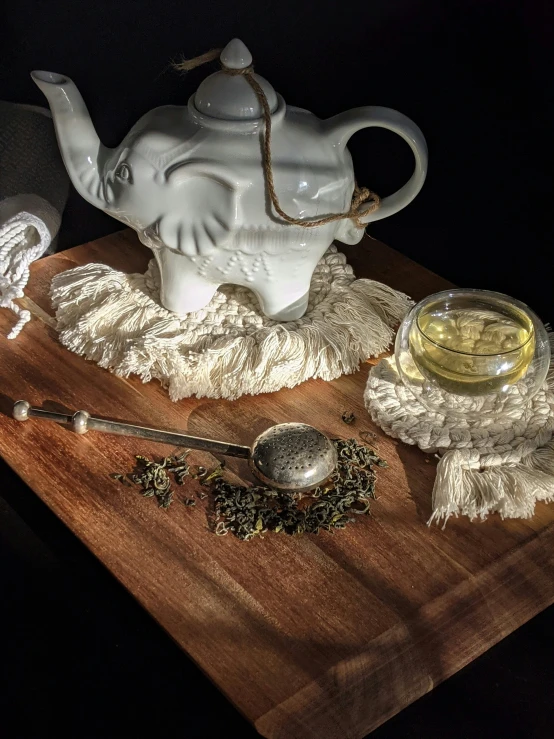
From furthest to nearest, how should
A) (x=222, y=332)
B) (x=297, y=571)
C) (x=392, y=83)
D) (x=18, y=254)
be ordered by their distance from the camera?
(x=392, y=83) < (x=18, y=254) < (x=222, y=332) < (x=297, y=571)

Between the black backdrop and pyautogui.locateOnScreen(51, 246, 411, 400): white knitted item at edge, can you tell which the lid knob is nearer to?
pyautogui.locateOnScreen(51, 246, 411, 400): white knitted item at edge

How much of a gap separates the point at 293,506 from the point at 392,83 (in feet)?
2.11

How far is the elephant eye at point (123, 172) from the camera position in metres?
0.99

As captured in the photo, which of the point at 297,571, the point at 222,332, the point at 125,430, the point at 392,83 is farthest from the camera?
the point at 392,83

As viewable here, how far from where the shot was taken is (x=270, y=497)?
3.03 ft

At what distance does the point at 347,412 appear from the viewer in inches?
40.5

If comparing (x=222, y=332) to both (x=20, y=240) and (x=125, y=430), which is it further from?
(x=20, y=240)

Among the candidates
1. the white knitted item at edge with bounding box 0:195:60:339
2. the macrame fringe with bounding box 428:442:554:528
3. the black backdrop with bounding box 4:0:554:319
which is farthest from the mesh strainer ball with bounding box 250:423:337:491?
the black backdrop with bounding box 4:0:554:319

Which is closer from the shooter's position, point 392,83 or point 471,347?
point 471,347

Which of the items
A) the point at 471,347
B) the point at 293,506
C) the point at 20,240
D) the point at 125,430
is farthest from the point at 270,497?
the point at 20,240

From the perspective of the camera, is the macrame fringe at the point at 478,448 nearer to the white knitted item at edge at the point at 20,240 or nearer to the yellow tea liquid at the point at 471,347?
the yellow tea liquid at the point at 471,347

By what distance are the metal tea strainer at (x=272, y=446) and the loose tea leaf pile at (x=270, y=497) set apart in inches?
0.6

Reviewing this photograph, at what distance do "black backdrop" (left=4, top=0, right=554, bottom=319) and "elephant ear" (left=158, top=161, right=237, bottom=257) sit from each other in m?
0.42

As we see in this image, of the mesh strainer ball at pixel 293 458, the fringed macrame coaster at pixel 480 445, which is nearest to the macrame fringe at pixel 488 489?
the fringed macrame coaster at pixel 480 445
